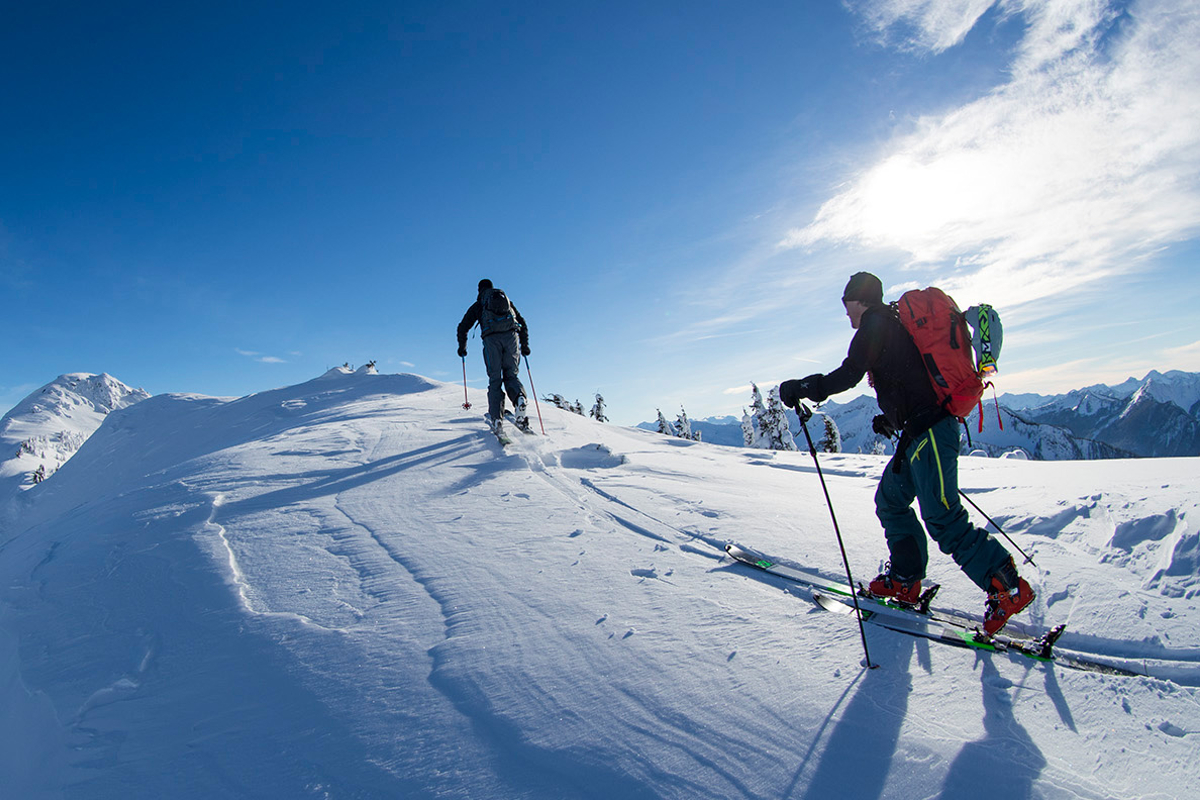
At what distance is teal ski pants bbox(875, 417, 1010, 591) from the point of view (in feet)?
9.83

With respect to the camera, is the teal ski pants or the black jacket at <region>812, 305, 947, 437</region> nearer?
the teal ski pants

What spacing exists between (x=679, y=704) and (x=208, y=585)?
3.23 meters

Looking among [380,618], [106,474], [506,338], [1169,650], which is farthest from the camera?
[106,474]

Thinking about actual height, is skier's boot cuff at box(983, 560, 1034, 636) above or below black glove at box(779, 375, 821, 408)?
below

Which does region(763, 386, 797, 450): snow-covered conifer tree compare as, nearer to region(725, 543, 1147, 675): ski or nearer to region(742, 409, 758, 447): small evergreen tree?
region(742, 409, 758, 447): small evergreen tree

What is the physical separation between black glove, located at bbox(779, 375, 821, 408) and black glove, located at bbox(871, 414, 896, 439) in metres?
0.48

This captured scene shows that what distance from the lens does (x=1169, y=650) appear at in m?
2.46

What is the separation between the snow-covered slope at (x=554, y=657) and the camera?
1.91 m

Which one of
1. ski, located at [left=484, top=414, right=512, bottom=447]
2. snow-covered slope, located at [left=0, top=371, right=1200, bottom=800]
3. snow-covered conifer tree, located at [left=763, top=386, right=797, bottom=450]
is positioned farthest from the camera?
snow-covered conifer tree, located at [left=763, top=386, right=797, bottom=450]

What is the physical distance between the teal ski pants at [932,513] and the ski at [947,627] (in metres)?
0.25

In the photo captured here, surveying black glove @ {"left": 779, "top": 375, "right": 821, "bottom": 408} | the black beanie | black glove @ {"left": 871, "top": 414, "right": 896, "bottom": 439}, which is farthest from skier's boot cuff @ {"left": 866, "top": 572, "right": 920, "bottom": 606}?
the black beanie

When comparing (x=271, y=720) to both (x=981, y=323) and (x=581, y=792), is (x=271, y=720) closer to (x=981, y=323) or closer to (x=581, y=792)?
(x=581, y=792)

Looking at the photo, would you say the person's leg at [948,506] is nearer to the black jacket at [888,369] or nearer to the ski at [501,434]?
the black jacket at [888,369]

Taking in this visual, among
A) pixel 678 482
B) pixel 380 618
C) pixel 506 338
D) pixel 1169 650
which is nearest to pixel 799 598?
pixel 1169 650
